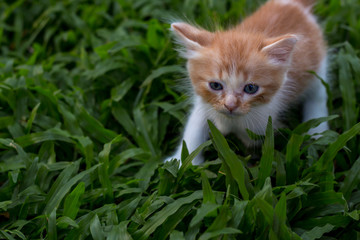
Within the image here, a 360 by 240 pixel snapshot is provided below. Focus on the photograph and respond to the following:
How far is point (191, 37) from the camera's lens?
2953mm

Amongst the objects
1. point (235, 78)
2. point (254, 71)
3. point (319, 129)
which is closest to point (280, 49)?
point (254, 71)

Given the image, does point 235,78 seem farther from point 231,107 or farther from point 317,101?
point 317,101

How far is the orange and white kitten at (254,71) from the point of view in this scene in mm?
2742

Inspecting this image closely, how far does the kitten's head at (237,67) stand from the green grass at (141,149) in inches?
10.5

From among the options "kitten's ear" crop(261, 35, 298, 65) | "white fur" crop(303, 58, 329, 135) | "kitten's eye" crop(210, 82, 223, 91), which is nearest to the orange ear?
"kitten's eye" crop(210, 82, 223, 91)

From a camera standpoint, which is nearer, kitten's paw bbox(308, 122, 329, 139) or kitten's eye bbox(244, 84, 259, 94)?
kitten's eye bbox(244, 84, 259, 94)

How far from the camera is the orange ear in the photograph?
290cm

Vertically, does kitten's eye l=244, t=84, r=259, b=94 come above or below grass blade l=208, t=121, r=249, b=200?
above

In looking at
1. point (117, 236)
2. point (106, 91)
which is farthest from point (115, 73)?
point (117, 236)

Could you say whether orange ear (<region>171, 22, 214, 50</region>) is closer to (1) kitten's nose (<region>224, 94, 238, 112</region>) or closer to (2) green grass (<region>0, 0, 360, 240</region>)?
(1) kitten's nose (<region>224, 94, 238, 112</region>)

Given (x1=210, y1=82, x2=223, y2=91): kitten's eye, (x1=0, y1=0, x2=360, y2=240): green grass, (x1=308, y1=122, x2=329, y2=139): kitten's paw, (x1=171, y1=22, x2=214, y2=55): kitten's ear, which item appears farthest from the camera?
(x1=308, y1=122, x2=329, y2=139): kitten's paw

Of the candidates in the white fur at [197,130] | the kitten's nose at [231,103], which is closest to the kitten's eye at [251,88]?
the kitten's nose at [231,103]

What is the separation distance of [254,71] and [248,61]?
0.08 m

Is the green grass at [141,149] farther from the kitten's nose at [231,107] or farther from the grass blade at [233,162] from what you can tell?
the kitten's nose at [231,107]
